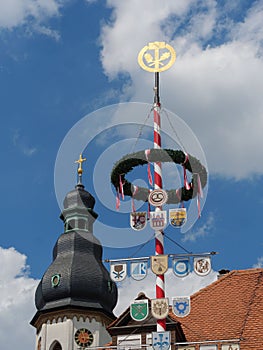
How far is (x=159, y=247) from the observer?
22.5 m

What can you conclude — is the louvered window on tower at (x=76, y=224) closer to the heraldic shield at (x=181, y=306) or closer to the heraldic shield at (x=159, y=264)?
the heraldic shield at (x=181, y=306)

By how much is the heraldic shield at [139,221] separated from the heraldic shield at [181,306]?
6.90 feet

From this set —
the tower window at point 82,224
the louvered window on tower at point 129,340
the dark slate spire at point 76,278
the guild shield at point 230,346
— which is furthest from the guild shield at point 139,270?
the tower window at point 82,224

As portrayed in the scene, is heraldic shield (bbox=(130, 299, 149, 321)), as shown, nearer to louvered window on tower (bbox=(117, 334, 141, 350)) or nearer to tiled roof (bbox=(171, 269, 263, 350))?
tiled roof (bbox=(171, 269, 263, 350))

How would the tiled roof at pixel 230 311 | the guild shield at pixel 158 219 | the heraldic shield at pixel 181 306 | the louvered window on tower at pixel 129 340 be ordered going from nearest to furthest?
the guild shield at pixel 158 219 → the heraldic shield at pixel 181 306 → the tiled roof at pixel 230 311 → the louvered window on tower at pixel 129 340

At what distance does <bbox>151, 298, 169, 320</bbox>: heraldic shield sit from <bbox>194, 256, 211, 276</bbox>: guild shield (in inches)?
50.2

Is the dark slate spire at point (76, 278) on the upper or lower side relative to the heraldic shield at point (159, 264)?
upper

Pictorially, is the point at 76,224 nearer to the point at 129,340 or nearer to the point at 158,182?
the point at 129,340

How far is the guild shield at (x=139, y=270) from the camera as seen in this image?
22.7 meters

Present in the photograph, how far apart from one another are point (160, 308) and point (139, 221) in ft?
9.06

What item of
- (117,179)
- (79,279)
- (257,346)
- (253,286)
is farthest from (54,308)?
(117,179)

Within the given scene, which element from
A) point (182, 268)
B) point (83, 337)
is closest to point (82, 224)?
point (83, 337)

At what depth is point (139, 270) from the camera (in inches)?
899

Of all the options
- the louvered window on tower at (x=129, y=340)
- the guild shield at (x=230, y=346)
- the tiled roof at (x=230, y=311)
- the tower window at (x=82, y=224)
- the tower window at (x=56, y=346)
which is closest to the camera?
the guild shield at (x=230, y=346)
